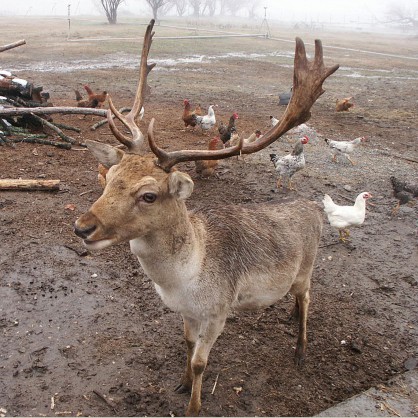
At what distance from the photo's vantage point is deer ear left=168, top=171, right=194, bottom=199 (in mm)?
3020

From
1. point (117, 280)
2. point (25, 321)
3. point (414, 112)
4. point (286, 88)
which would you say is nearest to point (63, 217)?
point (117, 280)

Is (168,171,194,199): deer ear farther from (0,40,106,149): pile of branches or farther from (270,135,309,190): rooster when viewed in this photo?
(0,40,106,149): pile of branches

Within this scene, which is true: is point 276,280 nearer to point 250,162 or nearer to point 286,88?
point 250,162

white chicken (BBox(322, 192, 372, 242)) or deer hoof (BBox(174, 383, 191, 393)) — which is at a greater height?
white chicken (BBox(322, 192, 372, 242))

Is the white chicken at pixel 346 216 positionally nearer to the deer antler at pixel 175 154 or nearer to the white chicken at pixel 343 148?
the white chicken at pixel 343 148

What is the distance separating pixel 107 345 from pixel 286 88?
15.7 metres

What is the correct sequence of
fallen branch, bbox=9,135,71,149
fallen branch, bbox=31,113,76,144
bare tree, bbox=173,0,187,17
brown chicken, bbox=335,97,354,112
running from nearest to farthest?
1. fallen branch, bbox=9,135,71,149
2. fallen branch, bbox=31,113,76,144
3. brown chicken, bbox=335,97,354,112
4. bare tree, bbox=173,0,187,17

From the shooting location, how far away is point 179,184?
3084mm

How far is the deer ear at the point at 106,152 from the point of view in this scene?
131 inches

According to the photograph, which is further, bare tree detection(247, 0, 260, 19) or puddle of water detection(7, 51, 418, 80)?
bare tree detection(247, 0, 260, 19)

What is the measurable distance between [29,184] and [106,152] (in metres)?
4.40

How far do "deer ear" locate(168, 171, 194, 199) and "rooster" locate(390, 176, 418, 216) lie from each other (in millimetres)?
5533

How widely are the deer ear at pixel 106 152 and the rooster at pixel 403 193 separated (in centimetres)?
567

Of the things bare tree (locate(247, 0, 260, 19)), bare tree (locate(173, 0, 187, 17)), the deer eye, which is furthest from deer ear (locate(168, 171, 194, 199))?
bare tree (locate(247, 0, 260, 19))
